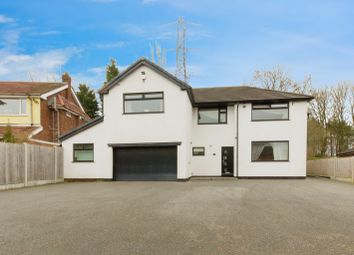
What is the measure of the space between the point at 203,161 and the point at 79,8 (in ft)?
38.8

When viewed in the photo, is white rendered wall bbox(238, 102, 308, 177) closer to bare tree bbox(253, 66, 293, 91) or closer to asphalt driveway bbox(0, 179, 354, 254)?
asphalt driveway bbox(0, 179, 354, 254)

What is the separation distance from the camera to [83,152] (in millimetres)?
15227

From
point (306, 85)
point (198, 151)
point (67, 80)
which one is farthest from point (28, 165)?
point (306, 85)

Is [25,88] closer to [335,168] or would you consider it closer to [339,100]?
[335,168]

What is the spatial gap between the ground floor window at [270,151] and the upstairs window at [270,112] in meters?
1.56

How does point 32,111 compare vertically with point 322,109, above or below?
below

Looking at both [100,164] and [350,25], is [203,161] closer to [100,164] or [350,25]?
→ [100,164]

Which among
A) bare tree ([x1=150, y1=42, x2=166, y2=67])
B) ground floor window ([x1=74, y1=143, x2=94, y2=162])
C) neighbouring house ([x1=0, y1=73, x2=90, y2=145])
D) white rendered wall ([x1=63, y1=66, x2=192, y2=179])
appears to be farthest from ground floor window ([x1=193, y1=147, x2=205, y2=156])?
bare tree ([x1=150, y1=42, x2=166, y2=67])

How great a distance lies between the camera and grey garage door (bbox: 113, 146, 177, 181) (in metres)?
14.5

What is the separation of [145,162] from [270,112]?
8399 mm

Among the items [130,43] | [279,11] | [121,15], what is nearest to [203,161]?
[279,11]

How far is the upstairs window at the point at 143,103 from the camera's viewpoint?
14.6 meters

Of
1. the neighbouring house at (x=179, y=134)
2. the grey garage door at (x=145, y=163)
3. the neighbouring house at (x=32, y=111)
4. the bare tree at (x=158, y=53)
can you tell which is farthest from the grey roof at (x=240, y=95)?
the neighbouring house at (x=32, y=111)

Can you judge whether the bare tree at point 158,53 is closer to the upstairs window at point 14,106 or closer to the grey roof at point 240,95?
the grey roof at point 240,95
